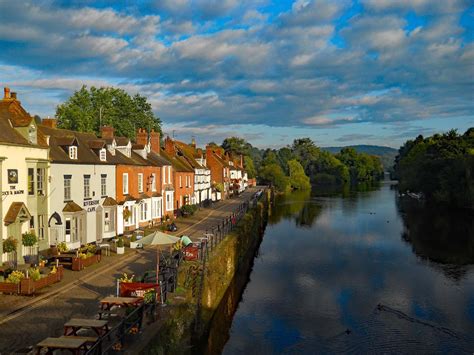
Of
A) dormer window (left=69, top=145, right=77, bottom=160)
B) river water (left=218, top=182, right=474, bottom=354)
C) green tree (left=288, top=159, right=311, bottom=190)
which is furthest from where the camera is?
green tree (left=288, top=159, right=311, bottom=190)

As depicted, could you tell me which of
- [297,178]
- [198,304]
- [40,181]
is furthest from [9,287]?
[297,178]


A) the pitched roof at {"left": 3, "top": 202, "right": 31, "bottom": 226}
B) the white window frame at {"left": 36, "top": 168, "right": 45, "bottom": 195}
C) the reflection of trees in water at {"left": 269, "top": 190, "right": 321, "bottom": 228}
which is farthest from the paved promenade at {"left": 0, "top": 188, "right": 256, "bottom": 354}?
the reflection of trees in water at {"left": 269, "top": 190, "right": 321, "bottom": 228}

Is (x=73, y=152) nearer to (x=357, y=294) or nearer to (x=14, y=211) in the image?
(x=14, y=211)

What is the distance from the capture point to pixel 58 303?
15938mm

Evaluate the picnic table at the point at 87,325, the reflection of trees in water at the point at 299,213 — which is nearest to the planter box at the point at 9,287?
the picnic table at the point at 87,325

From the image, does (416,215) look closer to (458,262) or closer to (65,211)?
(458,262)

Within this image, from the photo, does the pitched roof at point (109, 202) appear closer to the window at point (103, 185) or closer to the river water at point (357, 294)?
the window at point (103, 185)

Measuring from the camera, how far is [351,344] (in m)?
18.7

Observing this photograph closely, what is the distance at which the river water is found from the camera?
19.2m

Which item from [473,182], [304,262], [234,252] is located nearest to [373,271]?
[304,262]

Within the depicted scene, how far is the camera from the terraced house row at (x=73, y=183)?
21.5 meters

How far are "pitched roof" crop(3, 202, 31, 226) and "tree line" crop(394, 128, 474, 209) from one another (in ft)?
193

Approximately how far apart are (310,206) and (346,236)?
101 feet

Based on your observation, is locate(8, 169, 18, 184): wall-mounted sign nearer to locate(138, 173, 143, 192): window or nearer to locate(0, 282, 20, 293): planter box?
locate(0, 282, 20, 293): planter box
